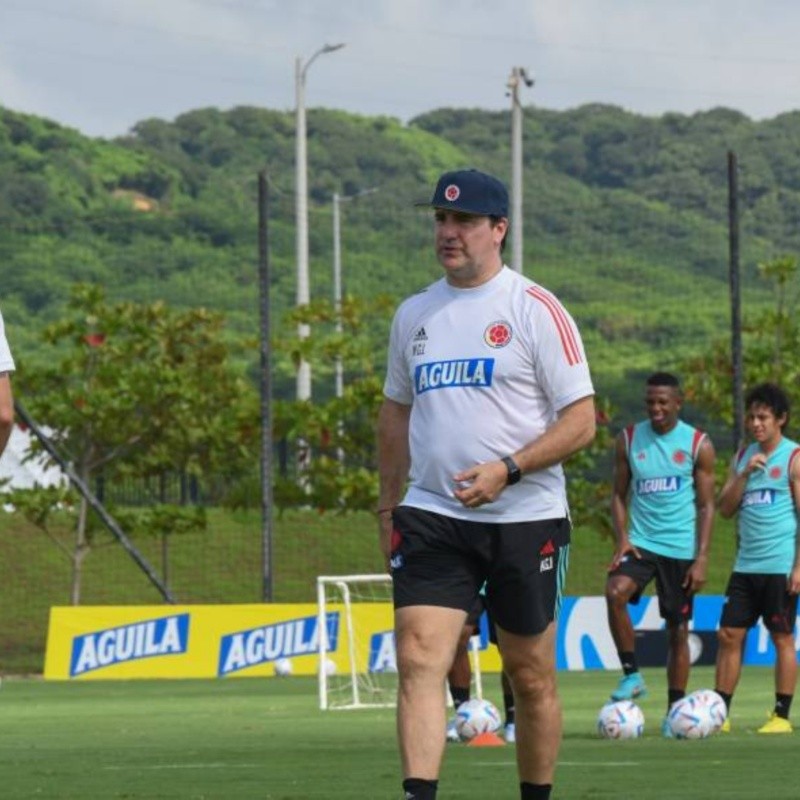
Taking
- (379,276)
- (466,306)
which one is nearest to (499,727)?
(466,306)

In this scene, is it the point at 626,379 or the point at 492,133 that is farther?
the point at 492,133

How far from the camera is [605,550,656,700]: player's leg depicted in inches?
596

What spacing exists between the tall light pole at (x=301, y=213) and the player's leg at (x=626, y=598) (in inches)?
703

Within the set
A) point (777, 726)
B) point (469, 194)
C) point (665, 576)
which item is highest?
point (469, 194)

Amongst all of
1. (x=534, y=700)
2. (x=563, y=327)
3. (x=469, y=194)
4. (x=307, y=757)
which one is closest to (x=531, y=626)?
(x=534, y=700)

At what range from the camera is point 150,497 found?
32656 mm

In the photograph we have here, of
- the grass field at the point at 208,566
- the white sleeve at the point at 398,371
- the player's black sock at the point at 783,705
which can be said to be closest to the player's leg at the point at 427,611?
the white sleeve at the point at 398,371

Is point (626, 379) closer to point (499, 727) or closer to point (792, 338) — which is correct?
point (792, 338)

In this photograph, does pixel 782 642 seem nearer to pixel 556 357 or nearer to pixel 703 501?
pixel 703 501

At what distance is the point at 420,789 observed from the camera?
315 inches

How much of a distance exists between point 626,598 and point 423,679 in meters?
7.15

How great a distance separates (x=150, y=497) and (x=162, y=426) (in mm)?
981

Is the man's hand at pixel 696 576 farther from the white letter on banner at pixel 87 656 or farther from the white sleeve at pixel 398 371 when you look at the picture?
the white letter on banner at pixel 87 656

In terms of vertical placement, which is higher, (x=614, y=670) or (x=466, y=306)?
(x=466, y=306)
